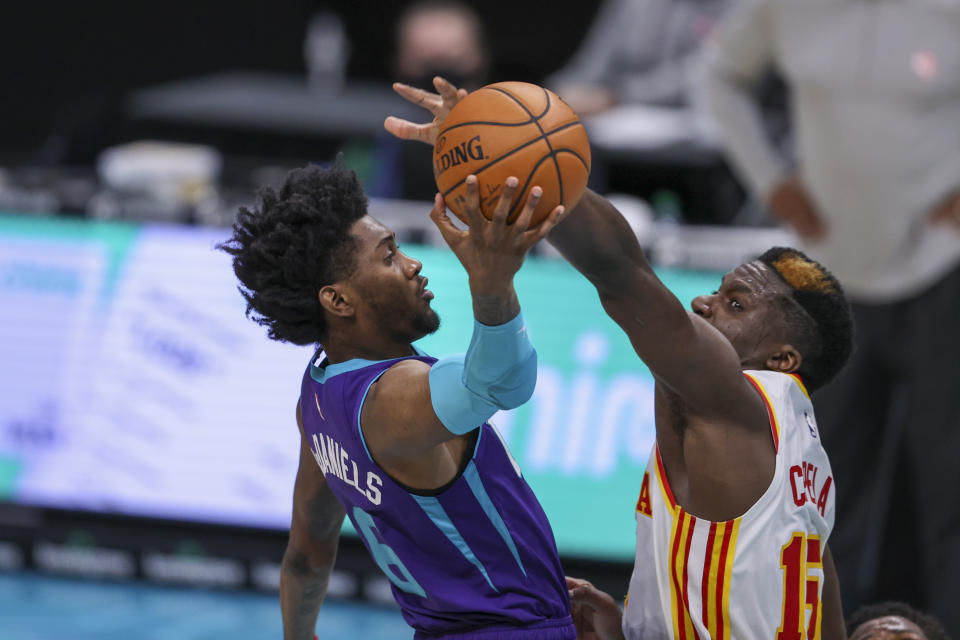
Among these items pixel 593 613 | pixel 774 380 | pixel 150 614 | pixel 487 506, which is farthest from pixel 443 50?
pixel 487 506

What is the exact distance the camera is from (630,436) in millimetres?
5105

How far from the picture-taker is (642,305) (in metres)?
2.18

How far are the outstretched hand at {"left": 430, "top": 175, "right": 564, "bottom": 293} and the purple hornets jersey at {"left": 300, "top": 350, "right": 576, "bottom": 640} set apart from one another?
15.8 inches

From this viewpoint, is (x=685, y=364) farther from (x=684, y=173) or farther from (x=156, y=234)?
(x=684, y=173)

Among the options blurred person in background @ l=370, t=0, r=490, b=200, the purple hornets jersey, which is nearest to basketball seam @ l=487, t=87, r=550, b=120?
the purple hornets jersey

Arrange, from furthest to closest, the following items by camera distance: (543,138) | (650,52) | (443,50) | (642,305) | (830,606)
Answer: (650,52), (443,50), (830,606), (642,305), (543,138)

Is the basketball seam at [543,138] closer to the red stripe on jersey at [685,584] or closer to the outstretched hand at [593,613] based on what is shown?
the red stripe on jersey at [685,584]

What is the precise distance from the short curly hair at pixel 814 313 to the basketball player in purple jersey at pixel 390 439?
0.69 m

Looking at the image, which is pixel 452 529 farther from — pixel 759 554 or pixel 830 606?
pixel 830 606

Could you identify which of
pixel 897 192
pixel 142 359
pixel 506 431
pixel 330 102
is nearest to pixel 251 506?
pixel 142 359

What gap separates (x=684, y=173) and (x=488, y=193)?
4757 mm

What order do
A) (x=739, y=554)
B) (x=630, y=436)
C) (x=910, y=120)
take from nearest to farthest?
(x=739, y=554)
(x=910, y=120)
(x=630, y=436)

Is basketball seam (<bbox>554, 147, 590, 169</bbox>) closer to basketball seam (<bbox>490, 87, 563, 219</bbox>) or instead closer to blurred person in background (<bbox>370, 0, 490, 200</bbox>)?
basketball seam (<bbox>490, 87, 563, 219</bbox>)

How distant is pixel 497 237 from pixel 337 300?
0.55 metres
